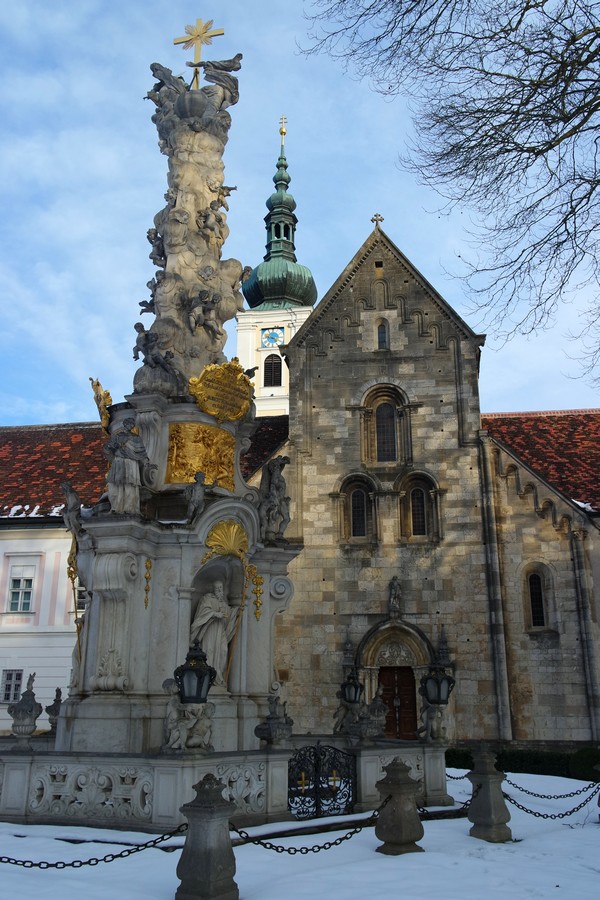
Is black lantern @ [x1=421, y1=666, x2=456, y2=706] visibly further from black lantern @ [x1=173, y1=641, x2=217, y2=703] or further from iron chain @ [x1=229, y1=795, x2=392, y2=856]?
black lantern @ [x1=173, y1=641, x2=217, y2=703]

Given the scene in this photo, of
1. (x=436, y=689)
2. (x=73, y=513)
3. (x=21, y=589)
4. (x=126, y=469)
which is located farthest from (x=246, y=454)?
(x=126, y=469)

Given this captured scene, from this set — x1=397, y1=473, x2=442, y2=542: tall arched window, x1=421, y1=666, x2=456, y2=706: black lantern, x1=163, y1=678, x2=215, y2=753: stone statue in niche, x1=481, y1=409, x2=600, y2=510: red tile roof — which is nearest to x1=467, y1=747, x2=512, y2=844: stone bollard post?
x1=421, y1=666, x2=456, y2=706: black lantern

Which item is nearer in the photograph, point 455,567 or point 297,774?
point 297,774

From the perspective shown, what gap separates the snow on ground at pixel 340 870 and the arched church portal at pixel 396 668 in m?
13.4

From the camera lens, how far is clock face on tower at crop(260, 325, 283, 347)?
56.3 m

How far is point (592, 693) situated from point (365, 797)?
13.1m

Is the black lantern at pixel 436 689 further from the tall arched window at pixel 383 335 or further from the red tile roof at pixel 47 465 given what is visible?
the red tile roof at pixel 47 465

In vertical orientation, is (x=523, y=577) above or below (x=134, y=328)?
below

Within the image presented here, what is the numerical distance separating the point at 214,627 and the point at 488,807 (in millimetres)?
4743

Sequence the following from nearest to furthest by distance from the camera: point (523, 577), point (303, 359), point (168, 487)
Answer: point (168, 487) → point (523, 577) → point (303, 359)

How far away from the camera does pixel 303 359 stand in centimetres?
2839

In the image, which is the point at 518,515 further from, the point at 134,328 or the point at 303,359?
the point at 134,328

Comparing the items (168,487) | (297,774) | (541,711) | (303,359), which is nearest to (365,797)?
(297,774)

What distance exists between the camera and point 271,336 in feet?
186
